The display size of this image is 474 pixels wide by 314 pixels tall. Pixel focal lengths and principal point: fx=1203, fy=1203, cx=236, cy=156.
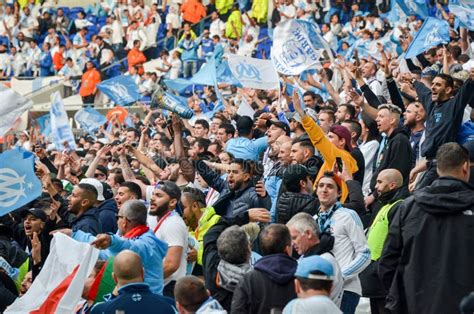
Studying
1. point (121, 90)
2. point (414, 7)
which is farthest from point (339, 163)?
point (121, 90)

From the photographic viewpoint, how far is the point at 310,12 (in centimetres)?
2459

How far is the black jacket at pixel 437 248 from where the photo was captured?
725 centimetres

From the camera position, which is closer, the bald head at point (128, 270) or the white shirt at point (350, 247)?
the bald head at point (128, 270)

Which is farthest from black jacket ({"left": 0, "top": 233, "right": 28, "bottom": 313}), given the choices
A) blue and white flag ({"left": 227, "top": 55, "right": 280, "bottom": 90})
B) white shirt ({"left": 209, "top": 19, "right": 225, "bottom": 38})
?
white shirt ({"left": 209, "top": 19, "right": 225, "bottom": 38})

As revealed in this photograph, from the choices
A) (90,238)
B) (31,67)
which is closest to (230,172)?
(90,238)

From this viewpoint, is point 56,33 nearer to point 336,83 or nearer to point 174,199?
point 336,83

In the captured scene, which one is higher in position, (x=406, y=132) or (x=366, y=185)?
(x=406, y=132)

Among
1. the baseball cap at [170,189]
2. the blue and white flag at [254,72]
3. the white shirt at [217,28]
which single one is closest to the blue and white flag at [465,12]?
the blue and white flag at [254,72]

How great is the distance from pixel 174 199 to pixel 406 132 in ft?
9.76

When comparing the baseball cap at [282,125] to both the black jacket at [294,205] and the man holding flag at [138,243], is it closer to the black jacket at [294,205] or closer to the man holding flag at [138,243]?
the black jacket at [294,205]

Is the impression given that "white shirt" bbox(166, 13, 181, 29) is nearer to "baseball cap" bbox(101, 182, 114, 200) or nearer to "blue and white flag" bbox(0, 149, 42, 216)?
"baseball cap" bbox(101, 182, 114, 200)

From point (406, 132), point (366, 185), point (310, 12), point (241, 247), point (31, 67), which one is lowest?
point (31, 67)

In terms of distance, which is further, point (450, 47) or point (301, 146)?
point (450, 47)

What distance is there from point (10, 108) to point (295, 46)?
12.8 ft
